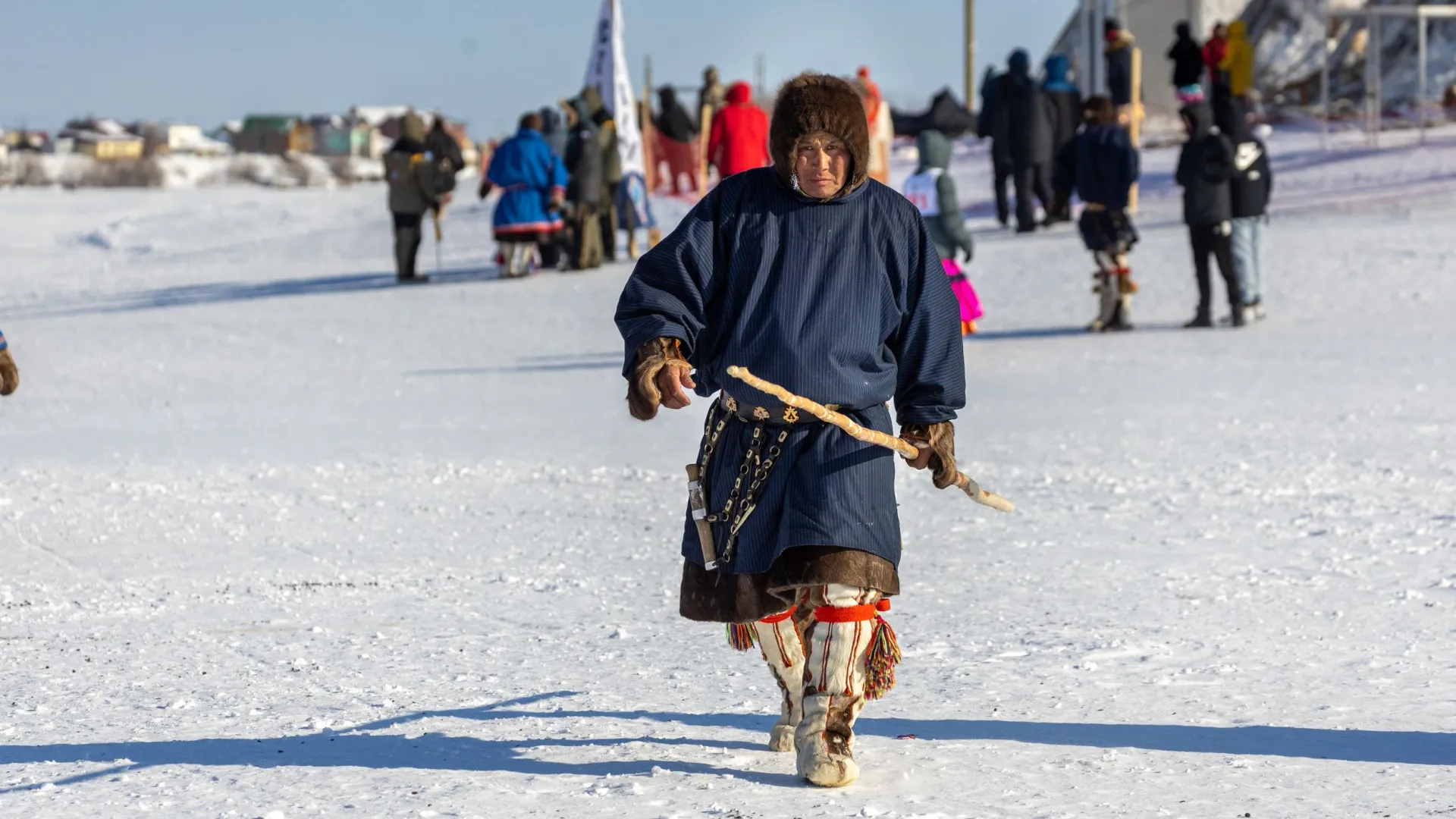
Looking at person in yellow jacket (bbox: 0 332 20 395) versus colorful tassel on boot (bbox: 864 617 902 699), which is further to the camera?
person in yellow jacket (bbox: 0 332 20 395)

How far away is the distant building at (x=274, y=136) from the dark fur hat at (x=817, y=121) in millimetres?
67890

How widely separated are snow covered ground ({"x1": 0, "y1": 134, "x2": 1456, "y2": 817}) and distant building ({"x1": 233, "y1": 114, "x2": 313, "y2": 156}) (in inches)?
2339

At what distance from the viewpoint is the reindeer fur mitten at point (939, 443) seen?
13.0 ft

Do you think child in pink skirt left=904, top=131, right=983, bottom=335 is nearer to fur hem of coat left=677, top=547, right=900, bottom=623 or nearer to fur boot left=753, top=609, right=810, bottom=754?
fur boot left=753, top=609, right=810, bottom=754

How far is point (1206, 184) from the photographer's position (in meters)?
13.0

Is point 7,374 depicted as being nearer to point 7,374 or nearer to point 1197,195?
point 7,374

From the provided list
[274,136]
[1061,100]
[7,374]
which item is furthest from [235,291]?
[274,136]

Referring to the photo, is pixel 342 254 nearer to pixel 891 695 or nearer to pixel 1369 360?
pixel 1369 360

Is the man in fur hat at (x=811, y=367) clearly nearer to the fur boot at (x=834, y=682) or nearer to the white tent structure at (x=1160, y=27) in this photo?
the fur boot at (x=834, y=682)

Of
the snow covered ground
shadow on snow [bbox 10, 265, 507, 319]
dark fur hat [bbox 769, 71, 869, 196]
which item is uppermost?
dark fur hat [bbox 769, 71, 869, 196]

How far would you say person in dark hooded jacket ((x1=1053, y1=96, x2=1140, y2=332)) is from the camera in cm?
1304

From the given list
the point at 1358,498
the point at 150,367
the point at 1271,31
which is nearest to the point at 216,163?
the point at 1271,31

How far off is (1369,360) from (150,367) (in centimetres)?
743

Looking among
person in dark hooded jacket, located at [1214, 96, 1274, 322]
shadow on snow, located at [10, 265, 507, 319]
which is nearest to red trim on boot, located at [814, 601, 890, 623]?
person in dark hooded jacket, located at [1214, 96, 1274, 322]
